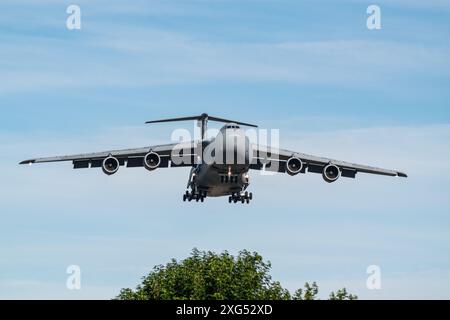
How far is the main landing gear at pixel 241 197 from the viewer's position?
6619cm

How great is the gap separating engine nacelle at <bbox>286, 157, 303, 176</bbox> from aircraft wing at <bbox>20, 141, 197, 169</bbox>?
577 centimetres

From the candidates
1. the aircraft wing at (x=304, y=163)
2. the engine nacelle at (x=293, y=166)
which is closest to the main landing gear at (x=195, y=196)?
the aircraft wing at (x=304, y=163)

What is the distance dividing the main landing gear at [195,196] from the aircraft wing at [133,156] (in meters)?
1.66

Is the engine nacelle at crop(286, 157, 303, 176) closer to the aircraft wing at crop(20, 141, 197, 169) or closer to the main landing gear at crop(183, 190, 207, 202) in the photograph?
the main landing gear at crop(183, 190, 207, 202)

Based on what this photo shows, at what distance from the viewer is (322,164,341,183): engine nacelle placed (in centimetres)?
6438

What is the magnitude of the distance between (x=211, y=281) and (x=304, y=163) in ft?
40.5

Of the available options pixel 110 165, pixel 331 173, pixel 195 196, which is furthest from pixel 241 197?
pixel 110 165

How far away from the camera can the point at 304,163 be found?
224ft

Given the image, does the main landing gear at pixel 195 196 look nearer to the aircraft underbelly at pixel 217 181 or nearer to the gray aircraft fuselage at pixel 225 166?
the gray aircraft fuselage at pixel 225 166

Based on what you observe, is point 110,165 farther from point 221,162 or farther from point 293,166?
point 293,166

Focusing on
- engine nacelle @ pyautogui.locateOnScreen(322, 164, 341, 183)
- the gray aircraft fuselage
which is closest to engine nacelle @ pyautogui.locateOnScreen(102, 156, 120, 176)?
the gray aircraft fuselage

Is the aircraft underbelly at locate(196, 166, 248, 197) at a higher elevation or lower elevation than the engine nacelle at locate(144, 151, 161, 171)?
lower
